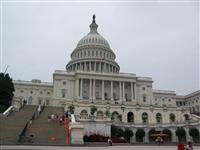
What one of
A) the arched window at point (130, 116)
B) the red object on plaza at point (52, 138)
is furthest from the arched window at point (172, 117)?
the red object on plaza at point (52, 138)

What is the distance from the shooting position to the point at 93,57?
4628 inches

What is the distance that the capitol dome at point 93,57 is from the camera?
382 ft

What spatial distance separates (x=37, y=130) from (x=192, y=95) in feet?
345

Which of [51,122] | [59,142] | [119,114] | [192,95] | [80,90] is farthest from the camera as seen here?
[192,95]

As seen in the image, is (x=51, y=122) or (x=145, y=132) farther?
(x=145, y=132)

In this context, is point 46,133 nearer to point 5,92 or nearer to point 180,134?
point 5,92

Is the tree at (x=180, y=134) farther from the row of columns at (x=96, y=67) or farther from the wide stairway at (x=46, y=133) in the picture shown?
the row of columns at (x=96, y=67)

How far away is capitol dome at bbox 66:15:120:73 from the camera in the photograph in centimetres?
11656

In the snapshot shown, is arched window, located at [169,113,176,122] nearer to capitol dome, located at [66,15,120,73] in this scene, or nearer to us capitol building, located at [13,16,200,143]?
us capitol building, located at [13,16,200,143]

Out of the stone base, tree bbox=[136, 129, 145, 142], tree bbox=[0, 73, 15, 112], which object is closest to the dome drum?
tree bbox=[136, 129, 145, 142]

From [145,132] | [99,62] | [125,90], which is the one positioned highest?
[99,62]

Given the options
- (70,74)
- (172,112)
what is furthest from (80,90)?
(172,112)

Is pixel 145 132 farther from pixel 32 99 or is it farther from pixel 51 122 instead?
pixel 32 99

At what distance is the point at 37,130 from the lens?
113 ft
